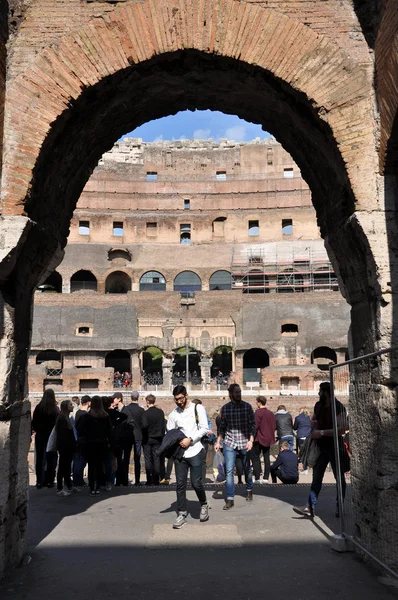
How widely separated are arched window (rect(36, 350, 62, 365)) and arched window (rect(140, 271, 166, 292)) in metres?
8.20

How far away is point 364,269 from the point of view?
4484mm

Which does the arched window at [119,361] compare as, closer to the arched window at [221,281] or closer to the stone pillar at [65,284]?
the stone pillar at [65,284]

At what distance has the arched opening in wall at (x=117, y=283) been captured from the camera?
122 feet

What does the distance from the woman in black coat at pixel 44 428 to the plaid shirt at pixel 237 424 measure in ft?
7.73

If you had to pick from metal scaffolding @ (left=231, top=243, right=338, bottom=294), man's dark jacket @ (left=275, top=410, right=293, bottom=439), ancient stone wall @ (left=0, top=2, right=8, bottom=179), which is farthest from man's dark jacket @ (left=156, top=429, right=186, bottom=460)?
metal scaffolding @ (left=231, top=243, right=338, bottom=294)

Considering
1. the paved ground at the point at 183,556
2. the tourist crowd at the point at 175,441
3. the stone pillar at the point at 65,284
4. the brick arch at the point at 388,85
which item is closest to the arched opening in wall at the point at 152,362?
the stone pillar at the point at 65,284

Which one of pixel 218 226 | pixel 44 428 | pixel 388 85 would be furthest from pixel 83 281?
pixel 388 85

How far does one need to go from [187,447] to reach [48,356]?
2639cm

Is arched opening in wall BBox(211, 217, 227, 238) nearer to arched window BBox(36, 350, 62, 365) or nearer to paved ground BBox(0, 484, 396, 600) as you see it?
arched window BBox(36, 350, 62, 365)

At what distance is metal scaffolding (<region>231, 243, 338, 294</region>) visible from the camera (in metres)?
34.8

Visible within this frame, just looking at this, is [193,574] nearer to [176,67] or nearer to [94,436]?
[94,436]

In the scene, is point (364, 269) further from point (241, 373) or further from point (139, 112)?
point (241, 373)

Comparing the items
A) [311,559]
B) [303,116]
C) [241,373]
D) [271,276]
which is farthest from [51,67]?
[271,276]

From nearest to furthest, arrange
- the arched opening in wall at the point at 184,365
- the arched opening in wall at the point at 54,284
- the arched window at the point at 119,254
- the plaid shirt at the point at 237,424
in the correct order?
the plaid shirt at the point at 237,424
the arched opening in wall at the point at 184,365
the arched opening in wall at the point at 54,284
the arched window at the point at 119,254
